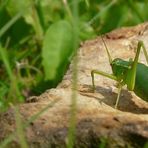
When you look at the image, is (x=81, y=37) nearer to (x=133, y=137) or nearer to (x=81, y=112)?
(x=81, y=112)

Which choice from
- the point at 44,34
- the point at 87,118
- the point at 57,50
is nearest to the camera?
the point at 87,118

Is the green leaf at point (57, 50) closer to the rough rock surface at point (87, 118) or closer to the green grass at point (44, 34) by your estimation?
the green grass at point (44, 34)

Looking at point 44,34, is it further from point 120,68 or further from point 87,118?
point 87,118

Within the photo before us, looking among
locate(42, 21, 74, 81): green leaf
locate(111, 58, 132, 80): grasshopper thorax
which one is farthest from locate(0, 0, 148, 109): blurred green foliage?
locate(111, 58, 132, 80): grasshopper thorax

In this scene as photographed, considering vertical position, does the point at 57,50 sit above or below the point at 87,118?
above

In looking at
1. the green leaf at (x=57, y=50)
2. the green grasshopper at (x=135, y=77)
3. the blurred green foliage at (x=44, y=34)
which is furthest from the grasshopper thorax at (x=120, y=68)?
the green leaf at (x=57, y=50)

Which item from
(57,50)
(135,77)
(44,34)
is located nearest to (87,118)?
(135,77)

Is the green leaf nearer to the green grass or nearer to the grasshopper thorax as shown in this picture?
the green grass
